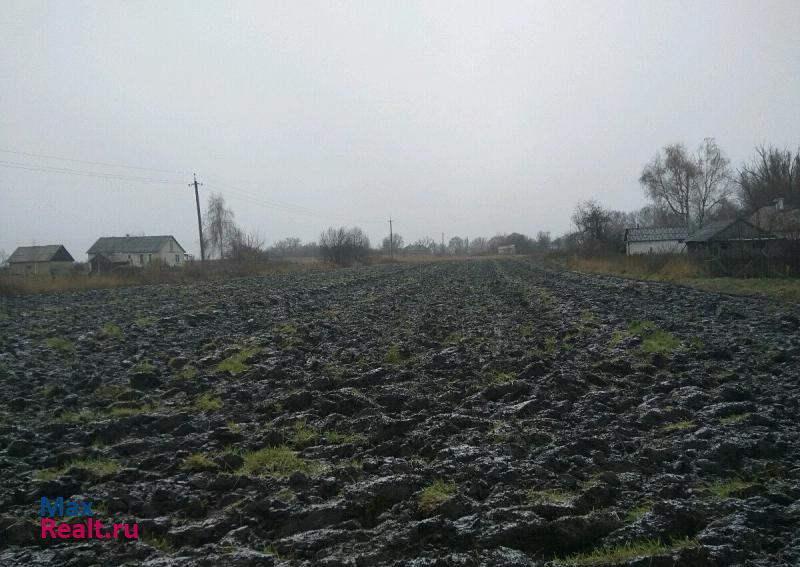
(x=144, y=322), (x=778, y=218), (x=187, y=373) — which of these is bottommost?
(x=187, y=373)

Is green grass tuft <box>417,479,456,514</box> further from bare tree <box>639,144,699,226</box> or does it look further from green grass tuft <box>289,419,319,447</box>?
bare tree <box>639,144,699,226</box>

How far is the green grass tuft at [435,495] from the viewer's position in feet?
13.0

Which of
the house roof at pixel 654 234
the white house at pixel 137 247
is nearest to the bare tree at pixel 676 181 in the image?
the house roof at pixel 654 234

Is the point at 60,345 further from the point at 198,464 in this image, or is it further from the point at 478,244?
the point at 478,244

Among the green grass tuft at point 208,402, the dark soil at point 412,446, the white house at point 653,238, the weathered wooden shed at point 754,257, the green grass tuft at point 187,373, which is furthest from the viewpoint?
the white house at point 653,238

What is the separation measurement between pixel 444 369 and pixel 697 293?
15.0 m

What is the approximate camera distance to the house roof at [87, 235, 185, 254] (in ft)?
246

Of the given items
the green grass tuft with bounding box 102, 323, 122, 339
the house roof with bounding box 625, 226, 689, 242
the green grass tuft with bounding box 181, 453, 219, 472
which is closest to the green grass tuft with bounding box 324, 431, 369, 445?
the green grass tuft with bounding box 181, 453, 219, 472

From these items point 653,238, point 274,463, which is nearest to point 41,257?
point 653,238

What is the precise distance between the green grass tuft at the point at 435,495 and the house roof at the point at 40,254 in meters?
75.9

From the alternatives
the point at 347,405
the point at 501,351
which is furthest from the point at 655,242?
the point at 347,405
